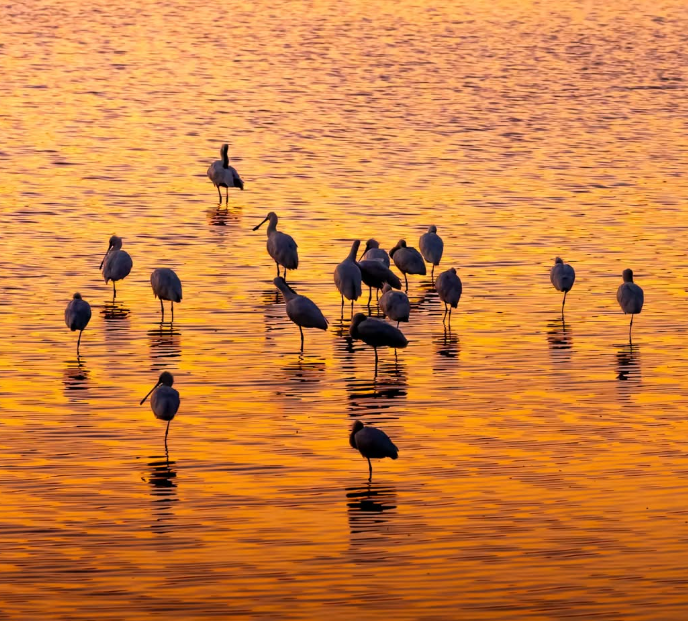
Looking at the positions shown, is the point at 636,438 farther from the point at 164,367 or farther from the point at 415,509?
the point at 164,367

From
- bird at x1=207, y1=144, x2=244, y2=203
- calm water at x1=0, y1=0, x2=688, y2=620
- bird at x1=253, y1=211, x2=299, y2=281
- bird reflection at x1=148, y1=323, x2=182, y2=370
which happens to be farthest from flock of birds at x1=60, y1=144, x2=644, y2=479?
bird at x1=207, y1=144, x2=244, y2=203

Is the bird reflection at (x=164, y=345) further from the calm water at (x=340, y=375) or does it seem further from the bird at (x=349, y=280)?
the bird at (x=349, y=280)

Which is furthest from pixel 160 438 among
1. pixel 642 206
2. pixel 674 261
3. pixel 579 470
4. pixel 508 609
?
pixel 642 206

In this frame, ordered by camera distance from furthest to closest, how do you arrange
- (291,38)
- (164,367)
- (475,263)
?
(291,38) → (475,263) → (164,367)

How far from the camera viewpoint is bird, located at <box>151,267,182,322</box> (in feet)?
87.5

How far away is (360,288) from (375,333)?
3.25 m

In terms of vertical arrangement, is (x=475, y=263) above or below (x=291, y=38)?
below

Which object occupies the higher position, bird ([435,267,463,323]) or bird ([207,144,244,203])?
bird ([207,144,244,203])

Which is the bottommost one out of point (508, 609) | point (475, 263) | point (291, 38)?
point (508, 609)

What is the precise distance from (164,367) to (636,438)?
697 centimetres

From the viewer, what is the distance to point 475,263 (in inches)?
1242

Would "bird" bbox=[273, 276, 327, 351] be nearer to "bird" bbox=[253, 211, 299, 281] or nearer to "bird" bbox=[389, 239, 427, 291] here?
"bird" bbox=[389, 239, 427, 291]

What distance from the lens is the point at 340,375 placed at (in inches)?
917

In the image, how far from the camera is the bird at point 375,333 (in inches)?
930
